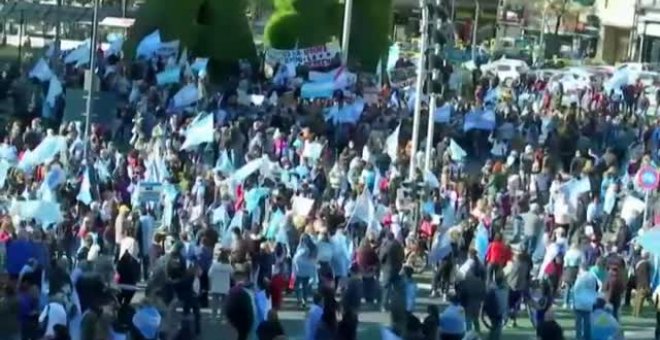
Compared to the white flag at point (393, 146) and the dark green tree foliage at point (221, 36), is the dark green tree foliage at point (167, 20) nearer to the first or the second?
the dark green tree foliage at point (221, 36)

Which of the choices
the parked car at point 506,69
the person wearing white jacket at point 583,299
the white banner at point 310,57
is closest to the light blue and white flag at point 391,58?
the parked car at point 506,69

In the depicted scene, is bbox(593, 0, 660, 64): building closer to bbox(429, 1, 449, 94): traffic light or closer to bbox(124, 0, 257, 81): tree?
bbox(124, 0, 257, 81): tree

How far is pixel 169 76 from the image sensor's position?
132 ft

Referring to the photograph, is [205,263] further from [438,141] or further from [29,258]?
[438,141]

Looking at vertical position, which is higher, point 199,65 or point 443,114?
point 199,65

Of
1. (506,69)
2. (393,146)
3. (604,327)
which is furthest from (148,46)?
(604,327)

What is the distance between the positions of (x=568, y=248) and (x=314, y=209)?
3.87 metres

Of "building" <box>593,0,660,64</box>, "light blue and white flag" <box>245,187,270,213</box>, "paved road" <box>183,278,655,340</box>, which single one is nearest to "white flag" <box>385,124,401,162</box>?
"light blue and white flag" <box>245,187,270,213</box>

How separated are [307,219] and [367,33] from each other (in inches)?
1202

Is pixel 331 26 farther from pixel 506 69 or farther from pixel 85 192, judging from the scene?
pixel 85 192

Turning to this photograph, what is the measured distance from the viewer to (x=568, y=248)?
81.8 feet

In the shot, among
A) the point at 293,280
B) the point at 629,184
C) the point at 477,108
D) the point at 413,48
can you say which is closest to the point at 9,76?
the point at 477,108

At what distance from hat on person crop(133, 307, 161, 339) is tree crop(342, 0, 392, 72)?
37.2 m

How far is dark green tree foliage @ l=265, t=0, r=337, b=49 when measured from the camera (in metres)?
52.8
